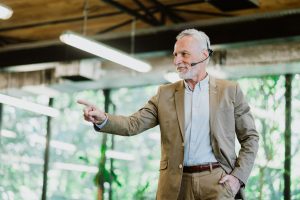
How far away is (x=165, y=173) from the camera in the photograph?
2.86 metres

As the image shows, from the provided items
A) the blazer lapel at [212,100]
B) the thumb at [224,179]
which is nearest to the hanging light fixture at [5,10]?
the blazer lapel at [212,100]

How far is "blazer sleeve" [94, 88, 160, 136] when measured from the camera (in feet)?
9.09

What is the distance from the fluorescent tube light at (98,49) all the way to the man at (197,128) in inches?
135

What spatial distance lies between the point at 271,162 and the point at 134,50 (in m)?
2.51

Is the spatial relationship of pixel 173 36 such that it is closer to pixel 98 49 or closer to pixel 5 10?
pixel 98 49

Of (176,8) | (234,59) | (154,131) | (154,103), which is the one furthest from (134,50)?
(154,103)

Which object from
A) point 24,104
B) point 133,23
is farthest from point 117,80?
point 24,104

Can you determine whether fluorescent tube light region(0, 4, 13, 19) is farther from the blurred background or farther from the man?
the man

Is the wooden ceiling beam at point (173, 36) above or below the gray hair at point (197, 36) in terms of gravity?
above

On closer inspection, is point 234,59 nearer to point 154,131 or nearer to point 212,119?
point 154,131

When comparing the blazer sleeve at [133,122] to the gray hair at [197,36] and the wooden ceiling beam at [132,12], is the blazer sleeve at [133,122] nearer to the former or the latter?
the gray hair at [197,36]

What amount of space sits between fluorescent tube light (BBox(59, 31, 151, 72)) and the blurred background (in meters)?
0.02

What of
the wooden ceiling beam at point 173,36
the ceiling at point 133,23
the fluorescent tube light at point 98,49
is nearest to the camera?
the fluorescent tube light at point 98,49

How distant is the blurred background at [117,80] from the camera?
7527mm
